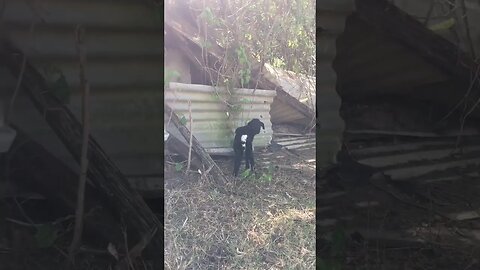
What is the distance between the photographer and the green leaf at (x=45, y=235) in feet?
3.14

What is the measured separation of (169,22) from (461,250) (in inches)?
30.3

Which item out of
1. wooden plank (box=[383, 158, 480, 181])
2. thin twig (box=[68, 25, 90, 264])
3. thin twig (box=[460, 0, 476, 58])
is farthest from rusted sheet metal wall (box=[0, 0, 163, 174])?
thin twig (box=[460, 0, 476, 58])

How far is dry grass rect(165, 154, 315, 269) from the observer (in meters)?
0.99

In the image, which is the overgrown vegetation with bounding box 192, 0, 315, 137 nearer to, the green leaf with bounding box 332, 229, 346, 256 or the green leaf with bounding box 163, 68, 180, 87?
the green leaf with bounding box 163, 68, 180, 87

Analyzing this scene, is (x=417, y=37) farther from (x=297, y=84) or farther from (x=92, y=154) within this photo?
(x=92, y=154)

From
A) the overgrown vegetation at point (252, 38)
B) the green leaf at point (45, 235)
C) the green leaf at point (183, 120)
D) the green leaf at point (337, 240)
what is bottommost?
the green leaf at point (337, 240)

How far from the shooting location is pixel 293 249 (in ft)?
3.37

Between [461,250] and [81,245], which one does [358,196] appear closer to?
[461,250]

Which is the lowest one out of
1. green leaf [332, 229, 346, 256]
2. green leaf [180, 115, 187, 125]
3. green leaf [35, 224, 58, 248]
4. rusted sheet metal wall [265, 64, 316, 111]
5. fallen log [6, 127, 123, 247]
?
green leaf [332, 229, 346, 256]

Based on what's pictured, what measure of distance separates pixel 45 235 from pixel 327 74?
0.64 m

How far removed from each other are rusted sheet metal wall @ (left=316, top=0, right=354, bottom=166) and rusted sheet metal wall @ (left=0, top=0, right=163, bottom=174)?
0.32 metres

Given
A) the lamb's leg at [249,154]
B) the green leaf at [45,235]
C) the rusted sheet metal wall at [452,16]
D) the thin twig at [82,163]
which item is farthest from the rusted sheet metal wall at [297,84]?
the green leaf at [45,235]

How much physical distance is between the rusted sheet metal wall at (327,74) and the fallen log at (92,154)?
33 centimetres

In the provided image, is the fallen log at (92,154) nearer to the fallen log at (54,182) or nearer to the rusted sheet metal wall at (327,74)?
the fallen log at (54,182)
